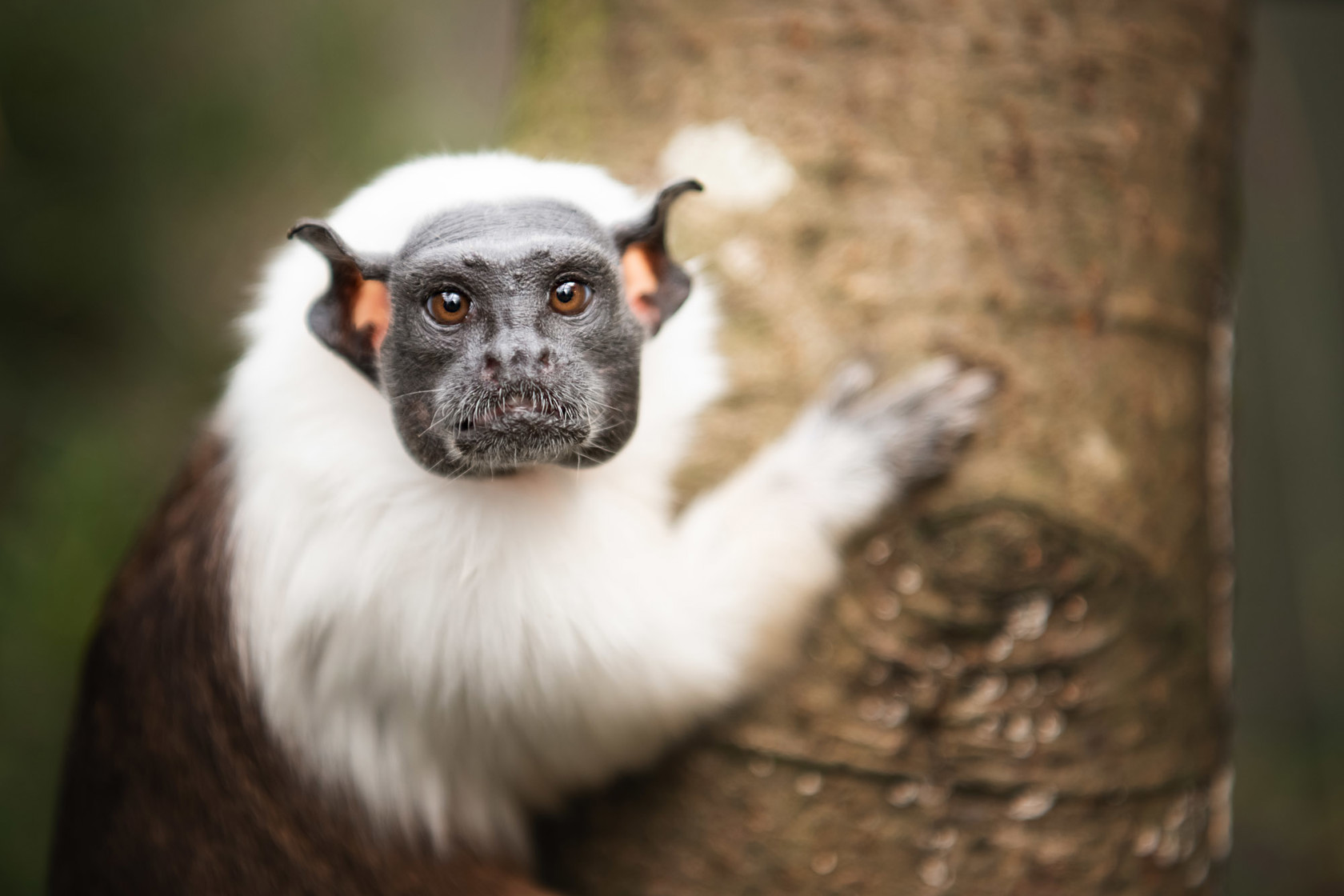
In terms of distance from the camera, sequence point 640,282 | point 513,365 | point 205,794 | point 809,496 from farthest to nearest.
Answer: point 809,496 < point 205,794 < point 640,282 < point 513,365

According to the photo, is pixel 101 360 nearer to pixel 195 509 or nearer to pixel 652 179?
pixel 195 509

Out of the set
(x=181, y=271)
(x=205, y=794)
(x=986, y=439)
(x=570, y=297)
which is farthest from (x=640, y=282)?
(x=181, y=271)

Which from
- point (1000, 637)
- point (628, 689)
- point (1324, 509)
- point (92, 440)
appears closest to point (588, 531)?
point (628, 689)

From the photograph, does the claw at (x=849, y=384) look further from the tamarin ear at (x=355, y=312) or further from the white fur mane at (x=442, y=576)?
the tamarin ear at (x=355, y=312)

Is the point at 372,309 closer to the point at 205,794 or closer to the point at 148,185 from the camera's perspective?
the point at 205,794

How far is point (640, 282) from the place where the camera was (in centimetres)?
190

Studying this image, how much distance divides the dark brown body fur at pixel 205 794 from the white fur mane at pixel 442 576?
66mm

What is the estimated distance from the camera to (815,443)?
214 centimetres

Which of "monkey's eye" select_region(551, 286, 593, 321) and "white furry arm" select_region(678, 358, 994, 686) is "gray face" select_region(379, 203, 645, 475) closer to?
"monkey's eye" select_region(551, 286, 593, 321)

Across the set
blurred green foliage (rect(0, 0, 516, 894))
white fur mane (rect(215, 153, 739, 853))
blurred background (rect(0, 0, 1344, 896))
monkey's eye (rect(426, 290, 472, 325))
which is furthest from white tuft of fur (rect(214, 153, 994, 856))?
blurred green foliage (rect(0, 0, 516, 894))

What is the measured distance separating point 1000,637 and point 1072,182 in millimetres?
895

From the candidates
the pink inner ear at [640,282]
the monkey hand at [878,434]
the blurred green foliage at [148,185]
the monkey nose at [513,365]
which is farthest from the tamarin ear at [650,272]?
the blurred green foliage at [148,185]

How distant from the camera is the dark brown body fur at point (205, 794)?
201 cm

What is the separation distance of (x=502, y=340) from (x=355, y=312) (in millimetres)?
321
